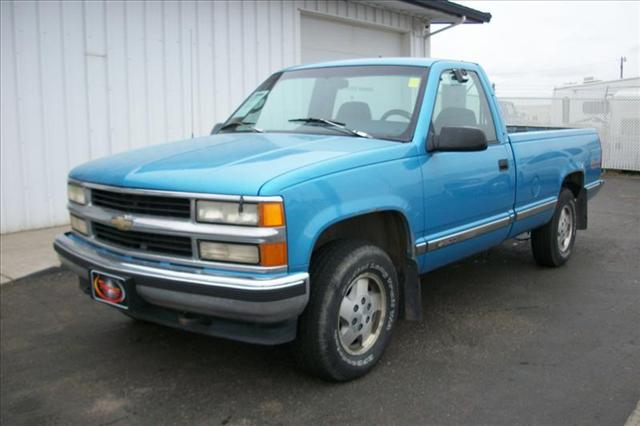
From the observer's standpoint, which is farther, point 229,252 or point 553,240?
point 553,240

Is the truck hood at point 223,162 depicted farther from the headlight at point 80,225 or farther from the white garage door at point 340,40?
the white garage door at point 340,40

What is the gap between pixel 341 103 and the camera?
4621mm

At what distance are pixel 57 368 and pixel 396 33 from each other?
37.4 feet

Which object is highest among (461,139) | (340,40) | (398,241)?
(340,40)

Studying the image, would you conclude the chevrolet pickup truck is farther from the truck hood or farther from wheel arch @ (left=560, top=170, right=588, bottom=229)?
wheel arch @ (left=560, top=170, right=588, bottom=229)

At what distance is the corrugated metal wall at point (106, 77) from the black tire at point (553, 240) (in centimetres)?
548

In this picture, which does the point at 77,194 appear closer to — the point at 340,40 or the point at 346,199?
the point at 346,199

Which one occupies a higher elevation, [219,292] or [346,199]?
[346,199]

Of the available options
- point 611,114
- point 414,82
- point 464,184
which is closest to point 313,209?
point 464,184

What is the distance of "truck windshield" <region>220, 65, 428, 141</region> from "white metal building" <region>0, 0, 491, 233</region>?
3.94 meters

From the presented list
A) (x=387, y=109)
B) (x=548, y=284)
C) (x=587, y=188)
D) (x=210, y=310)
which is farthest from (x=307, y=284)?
(x=587, y=188)

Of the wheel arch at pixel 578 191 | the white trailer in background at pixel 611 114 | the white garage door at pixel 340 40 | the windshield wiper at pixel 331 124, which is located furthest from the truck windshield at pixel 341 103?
the white trailer in background at pixel 611 114

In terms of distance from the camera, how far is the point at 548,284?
5.74 m

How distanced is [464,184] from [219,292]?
2044mm
